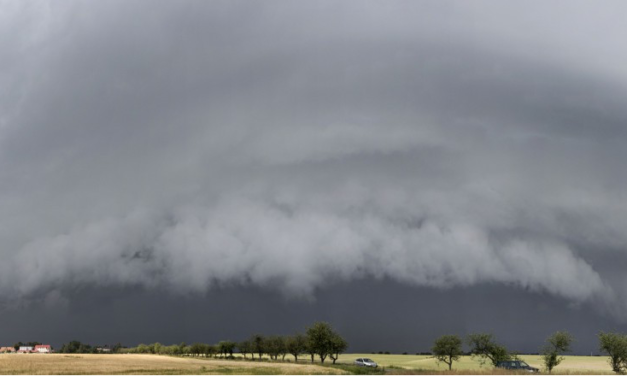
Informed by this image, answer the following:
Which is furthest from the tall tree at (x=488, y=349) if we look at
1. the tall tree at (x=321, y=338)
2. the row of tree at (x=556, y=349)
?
the tall tree at (x=321, y=338)

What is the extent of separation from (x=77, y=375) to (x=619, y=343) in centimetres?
12415

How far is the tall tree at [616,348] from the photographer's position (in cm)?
12412

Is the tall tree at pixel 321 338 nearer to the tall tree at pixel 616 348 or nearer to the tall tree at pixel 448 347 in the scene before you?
the tall tree at pixel 448 347

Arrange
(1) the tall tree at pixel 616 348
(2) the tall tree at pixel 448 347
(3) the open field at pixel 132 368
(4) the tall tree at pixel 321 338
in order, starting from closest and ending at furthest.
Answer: (3) the open field at pixel 132 368 < (1) the tall tree at pixel 616 348 < (2) the tall tree at pixel 448 347 < (4) the tall tree at pixel 321 338

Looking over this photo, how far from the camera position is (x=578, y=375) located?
106312 millimetres

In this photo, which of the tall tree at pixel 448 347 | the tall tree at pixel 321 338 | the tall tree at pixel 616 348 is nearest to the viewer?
the tall tree at pixel 616 348

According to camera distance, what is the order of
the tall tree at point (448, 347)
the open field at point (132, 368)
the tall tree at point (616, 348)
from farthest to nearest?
the tall tree at point (448, 347) < the tall tree at point (616, 348) < the open field at point (132, 368)

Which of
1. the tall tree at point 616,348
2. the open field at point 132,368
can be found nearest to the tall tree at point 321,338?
the open field at point 132,368

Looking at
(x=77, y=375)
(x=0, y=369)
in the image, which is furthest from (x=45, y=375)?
(x=0, y=369)

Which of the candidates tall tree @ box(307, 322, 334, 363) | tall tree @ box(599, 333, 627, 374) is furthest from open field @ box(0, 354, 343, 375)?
tall tree @ box(599, 333, 627, 374)

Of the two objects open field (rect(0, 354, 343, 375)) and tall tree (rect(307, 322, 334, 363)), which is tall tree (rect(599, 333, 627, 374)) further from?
tall tree (rect(307, 322, 334, 363))

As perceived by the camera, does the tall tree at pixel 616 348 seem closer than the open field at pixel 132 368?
No

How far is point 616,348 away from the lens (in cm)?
12481

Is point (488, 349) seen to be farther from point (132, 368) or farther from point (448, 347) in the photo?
point (132, 368)
